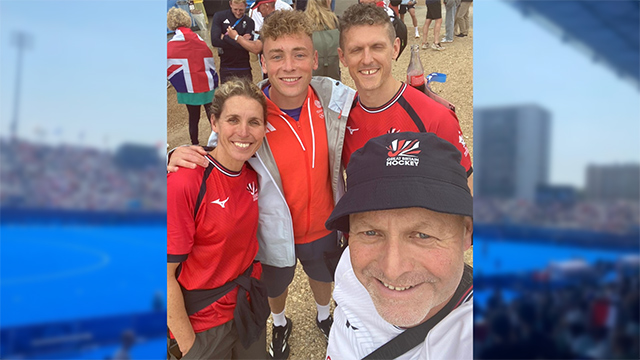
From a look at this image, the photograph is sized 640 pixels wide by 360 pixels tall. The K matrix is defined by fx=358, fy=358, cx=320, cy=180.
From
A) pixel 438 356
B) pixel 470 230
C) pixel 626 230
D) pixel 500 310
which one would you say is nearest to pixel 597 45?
pixel 626 230

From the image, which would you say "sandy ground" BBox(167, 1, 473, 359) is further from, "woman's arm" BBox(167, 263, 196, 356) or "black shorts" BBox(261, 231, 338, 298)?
"woman's arm" BBox(167, 263, 196, 356)

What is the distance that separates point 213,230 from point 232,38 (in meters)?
1.11

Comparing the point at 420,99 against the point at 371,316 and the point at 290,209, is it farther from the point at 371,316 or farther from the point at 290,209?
the point at 371,316

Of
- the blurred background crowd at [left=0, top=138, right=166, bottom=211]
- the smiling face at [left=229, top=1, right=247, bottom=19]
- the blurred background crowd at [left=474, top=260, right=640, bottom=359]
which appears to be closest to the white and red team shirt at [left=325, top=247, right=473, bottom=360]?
the blurred background crowd at [left=474, top=260, right=640, bottom=359]

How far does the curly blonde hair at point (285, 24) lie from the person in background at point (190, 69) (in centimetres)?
47

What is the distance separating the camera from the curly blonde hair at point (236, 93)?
1.70m

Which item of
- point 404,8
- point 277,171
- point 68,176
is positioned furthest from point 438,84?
point 68,176

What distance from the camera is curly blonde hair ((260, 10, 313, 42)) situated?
1.77m

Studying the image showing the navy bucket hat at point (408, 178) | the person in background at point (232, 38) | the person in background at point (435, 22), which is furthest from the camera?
the person in background at point (232, 38)

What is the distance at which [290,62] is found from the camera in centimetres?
177

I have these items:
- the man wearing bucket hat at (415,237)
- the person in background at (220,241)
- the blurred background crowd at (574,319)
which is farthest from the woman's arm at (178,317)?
the blurred background crowd at (574,319)

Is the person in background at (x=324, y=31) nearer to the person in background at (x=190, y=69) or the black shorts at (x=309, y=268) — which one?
the person in background at (x=190, y=69)

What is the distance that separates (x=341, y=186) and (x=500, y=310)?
130cm

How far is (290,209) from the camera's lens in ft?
6.40
